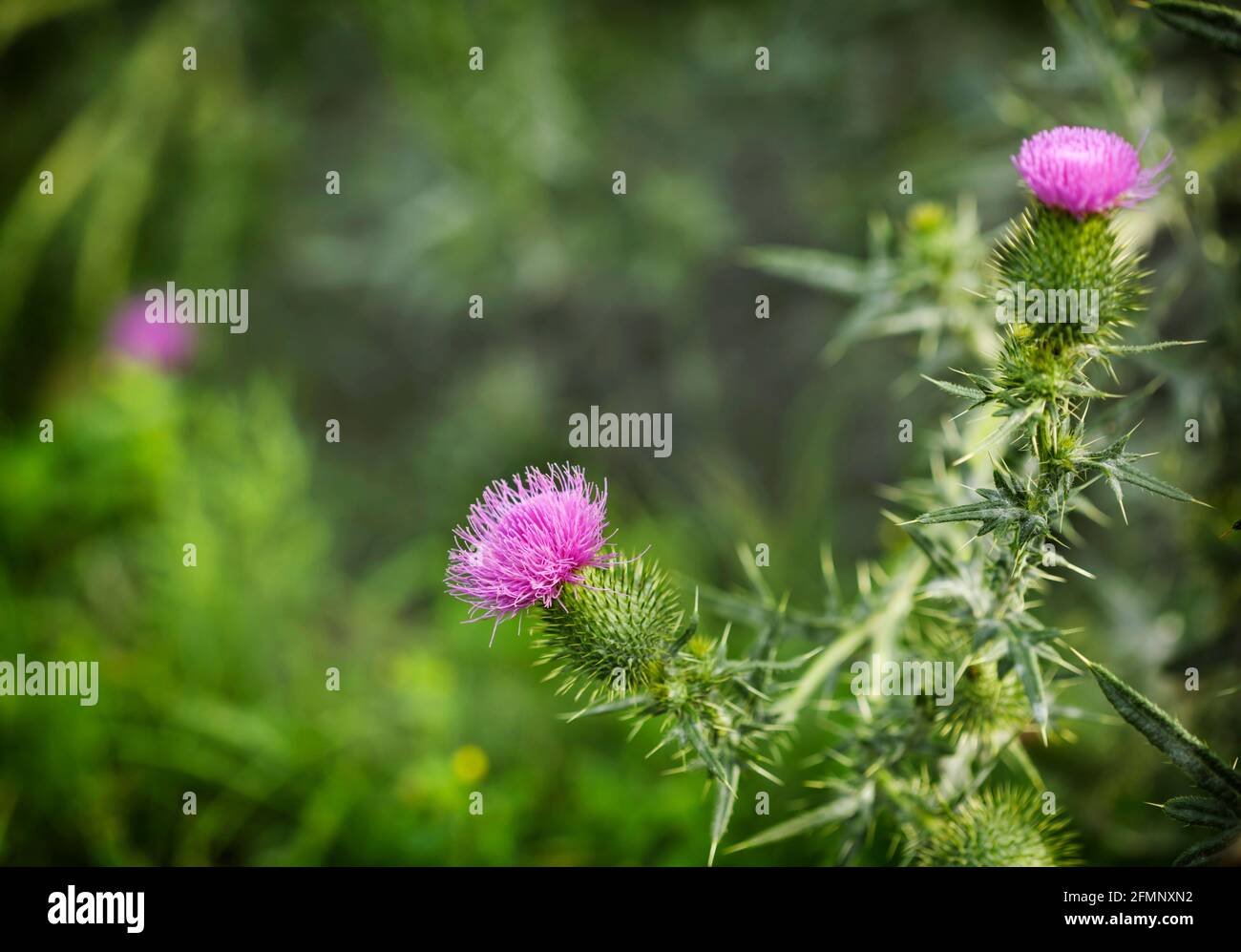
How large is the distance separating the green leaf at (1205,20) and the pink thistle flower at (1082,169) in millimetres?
239

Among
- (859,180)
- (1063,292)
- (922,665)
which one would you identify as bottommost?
(922,665)

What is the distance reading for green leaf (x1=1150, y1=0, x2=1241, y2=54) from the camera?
1603 millimetres

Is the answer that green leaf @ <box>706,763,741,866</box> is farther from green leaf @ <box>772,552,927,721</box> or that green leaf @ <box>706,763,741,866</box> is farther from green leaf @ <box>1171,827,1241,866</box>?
green leaf @ <box>1171,827,1241,866</box>

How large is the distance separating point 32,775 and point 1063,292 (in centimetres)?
334

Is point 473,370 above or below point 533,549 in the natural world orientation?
above

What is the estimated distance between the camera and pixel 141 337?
420 cm

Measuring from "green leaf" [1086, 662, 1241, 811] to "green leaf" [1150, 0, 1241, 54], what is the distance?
1.13m

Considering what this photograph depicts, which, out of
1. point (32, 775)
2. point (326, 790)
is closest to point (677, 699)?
point (326, 790)

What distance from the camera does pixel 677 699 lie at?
5.29 ft

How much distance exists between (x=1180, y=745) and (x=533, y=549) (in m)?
1.12

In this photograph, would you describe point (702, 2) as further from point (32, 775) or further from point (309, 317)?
point (32, 775)

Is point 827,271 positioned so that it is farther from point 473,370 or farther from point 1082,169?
point 473,370

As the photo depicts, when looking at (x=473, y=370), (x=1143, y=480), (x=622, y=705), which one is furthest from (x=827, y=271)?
(x=473, y=370)

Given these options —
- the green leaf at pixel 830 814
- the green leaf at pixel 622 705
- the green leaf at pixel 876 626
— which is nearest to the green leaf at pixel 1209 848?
the green leaf at pixel 830 814
